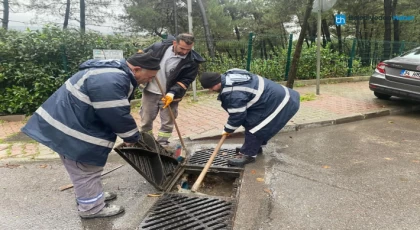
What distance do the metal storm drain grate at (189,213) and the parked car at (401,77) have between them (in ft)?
15.3

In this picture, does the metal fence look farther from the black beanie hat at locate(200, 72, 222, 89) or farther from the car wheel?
the black beanie hat at locate(200, 72, 222, 89)

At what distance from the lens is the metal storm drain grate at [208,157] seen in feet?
12.4

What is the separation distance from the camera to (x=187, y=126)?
518cm

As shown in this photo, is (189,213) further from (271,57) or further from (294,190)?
(271,57)

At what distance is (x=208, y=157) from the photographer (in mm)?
3992

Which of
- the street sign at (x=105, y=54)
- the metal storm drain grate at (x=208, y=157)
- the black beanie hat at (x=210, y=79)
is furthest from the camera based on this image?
the street sign at (x=105, y=54)

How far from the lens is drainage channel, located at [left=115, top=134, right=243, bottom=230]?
258 centimetres

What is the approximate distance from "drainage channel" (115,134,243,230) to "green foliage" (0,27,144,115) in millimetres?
3693

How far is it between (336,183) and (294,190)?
0.50m

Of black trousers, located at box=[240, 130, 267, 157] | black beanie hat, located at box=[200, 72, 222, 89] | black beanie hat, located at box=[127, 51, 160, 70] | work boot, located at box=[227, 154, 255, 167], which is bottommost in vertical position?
work boot, located at box=[227, 154, 255, 167]

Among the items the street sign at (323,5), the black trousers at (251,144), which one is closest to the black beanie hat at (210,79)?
the black trousers at (251,144)

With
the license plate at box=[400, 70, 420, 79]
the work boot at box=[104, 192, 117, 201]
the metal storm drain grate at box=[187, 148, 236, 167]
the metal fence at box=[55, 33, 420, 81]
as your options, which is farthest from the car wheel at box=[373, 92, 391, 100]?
the work boot at box=[104, 192, 117, 201]

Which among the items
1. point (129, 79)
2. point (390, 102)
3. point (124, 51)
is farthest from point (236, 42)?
point (129, 79)

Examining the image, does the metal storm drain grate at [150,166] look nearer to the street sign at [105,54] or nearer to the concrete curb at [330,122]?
the concrete curb at [330,122]
